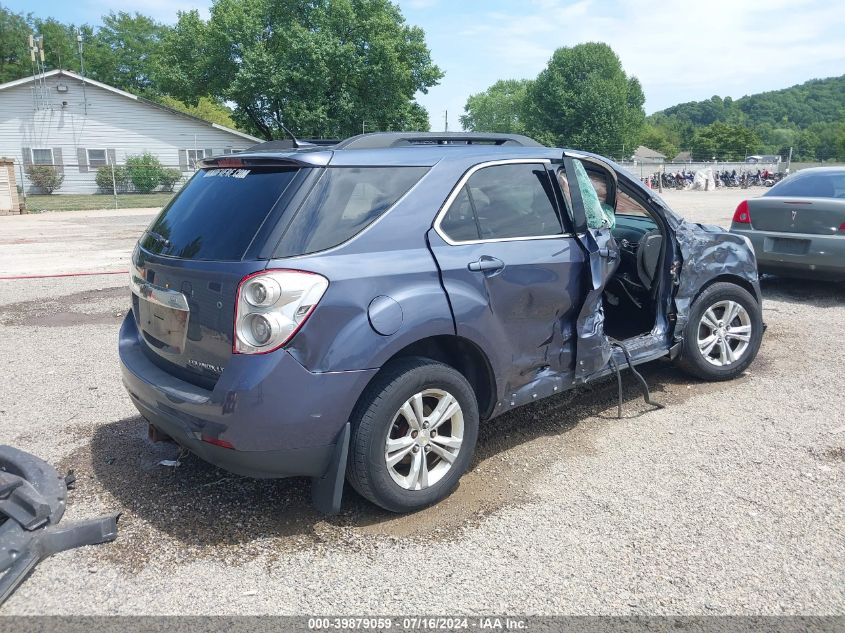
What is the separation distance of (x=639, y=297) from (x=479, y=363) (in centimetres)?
199

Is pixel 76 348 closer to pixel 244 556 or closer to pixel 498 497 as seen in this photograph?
pixel 244 556

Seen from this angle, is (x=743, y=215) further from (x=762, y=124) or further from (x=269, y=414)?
(x=762, y=124)

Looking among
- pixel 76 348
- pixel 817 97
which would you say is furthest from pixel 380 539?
pixel 817 97

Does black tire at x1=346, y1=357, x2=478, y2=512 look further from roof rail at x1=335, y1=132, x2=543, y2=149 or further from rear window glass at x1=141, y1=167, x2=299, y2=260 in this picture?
roof rail at x1=335, y1=132, x2=543, y2=149

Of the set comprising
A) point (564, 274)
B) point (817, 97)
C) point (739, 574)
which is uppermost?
point (817, 97)

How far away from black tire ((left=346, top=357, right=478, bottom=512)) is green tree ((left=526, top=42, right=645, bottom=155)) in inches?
2596

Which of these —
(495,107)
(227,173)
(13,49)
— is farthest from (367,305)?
(495,107)

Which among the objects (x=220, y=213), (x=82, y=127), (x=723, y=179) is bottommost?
(x=220, y=213)

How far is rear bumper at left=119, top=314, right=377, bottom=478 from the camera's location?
2.90m

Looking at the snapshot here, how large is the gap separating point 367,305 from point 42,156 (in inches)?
1454

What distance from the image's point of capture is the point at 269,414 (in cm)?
291

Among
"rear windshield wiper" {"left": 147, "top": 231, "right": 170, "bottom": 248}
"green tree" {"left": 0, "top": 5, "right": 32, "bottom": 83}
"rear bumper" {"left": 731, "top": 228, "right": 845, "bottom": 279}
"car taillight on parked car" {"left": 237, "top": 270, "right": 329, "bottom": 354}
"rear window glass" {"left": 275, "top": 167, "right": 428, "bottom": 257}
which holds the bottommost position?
"rear bumper" {"left": 731, "top": 228, "right": 845, "bottom": 279}

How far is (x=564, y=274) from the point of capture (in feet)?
13.0

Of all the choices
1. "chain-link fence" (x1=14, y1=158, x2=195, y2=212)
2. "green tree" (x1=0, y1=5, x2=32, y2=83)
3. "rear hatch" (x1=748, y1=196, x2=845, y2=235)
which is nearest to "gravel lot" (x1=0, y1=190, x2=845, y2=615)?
"rear hatch" (x1=748, y1=196, x2=845, y2=235)
